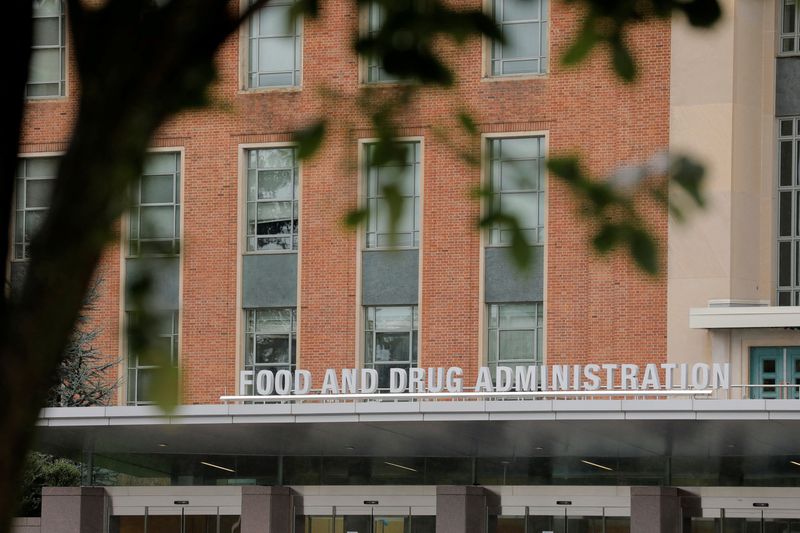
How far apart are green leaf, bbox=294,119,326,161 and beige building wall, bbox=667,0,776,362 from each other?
32.5 metres

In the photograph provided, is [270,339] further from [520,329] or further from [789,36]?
[789,36]

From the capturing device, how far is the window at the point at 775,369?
36.5 metres

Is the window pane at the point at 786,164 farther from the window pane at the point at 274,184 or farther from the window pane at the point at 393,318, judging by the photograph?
the window pane at the point at 274,184

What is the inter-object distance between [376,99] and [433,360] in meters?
34.4

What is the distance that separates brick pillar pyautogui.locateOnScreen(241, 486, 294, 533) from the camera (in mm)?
34656

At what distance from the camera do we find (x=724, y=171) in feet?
119

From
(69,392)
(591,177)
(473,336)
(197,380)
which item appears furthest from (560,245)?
(591,177)

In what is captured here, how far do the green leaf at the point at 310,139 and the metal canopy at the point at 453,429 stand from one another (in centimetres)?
2417

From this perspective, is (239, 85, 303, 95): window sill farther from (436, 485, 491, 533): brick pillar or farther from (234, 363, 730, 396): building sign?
(436, 485, 491, 533): brick pillar

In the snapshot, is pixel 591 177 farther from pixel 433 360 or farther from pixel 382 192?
pixel 433 360

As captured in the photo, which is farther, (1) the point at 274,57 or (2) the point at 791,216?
(1) the point at 274,57

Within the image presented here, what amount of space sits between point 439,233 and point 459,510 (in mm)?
7362

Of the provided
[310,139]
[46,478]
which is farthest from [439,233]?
[310,139]

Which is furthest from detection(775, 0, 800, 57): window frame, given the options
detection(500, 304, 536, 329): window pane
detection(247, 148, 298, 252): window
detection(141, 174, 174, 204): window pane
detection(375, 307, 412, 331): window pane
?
detection(141, 174, 174, 204): window pane
